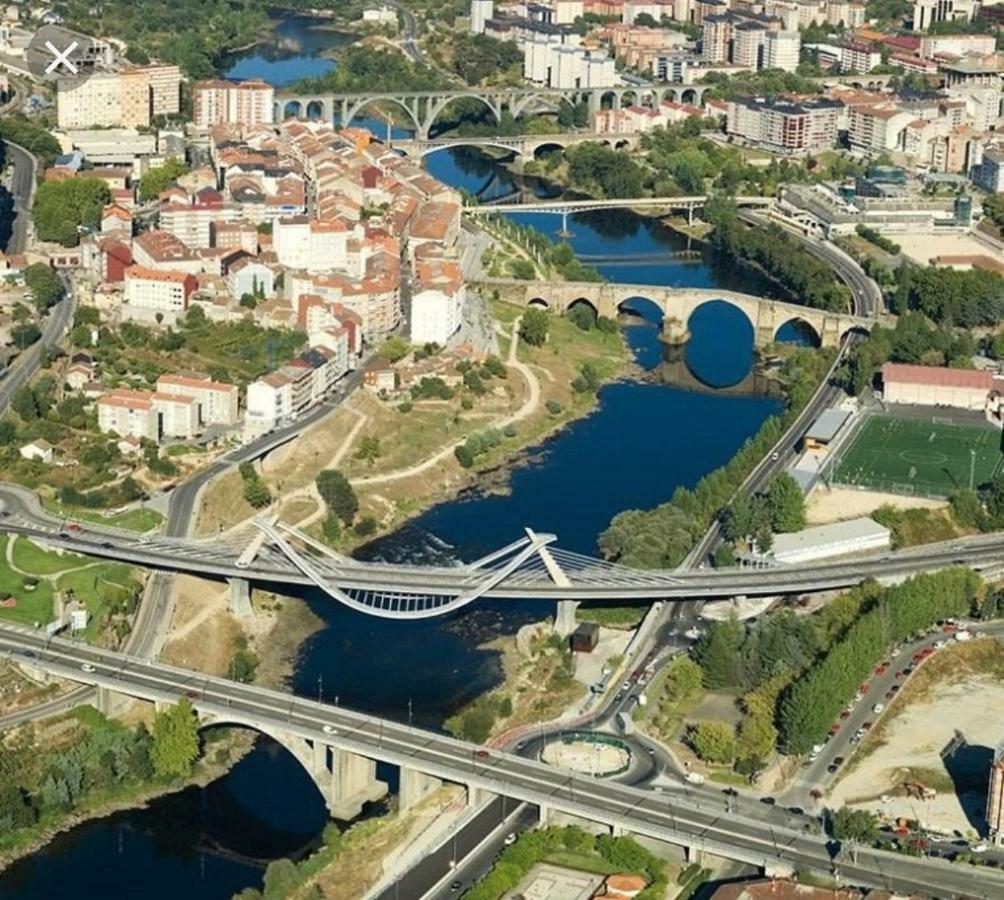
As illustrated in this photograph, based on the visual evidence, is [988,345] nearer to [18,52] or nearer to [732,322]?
[732,322]

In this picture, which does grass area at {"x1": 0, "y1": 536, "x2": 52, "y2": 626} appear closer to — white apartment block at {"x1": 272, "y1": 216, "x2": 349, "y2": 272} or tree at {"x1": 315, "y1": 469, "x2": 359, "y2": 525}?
tree at {"x1": 315, "y1": 469, "x2": 359, "y2": 525}

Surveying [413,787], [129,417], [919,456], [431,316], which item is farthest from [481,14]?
[413,787]

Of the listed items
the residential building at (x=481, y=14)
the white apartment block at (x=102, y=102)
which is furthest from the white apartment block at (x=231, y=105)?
the residential building at (x=481, y=14)

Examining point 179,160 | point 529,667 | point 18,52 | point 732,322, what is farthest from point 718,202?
point 529,667

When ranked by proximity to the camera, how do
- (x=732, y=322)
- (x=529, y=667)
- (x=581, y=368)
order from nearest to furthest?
(x=529, y=667) → (x=581, y=368) → (x=732, y=322)

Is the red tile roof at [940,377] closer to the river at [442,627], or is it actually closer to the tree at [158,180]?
the river at [442,627]

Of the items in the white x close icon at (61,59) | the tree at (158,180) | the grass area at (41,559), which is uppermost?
the white x close icon at (61,59)
